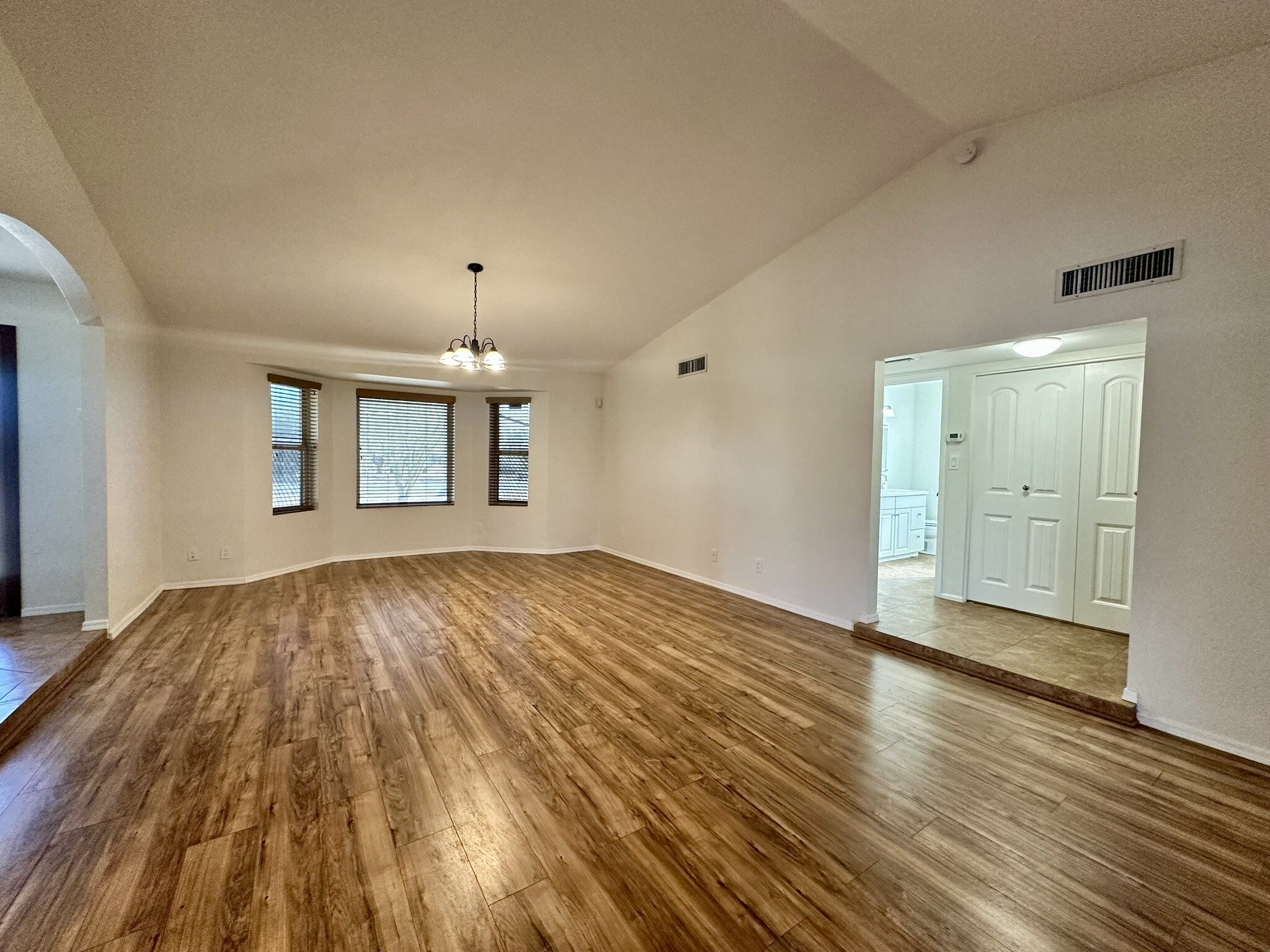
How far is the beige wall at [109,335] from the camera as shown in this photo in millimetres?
2281

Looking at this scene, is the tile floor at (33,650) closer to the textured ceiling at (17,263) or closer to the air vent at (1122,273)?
the textured ceiling at (17,263)

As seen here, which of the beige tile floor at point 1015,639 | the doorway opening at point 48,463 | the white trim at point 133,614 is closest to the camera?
the beige tile floor at point 1015,639

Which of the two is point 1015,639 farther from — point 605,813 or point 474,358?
point 474,358

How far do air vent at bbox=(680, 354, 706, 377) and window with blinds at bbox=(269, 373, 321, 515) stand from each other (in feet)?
14.2

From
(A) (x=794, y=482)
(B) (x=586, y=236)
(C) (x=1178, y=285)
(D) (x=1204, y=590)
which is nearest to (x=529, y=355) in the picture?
(B) (x=586, y=236)

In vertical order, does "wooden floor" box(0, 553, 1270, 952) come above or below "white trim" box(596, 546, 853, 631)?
below

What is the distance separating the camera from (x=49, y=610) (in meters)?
3.86

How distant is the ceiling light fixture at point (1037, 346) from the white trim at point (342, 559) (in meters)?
5.32

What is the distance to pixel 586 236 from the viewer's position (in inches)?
153

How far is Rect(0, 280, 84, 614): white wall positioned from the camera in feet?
12.3

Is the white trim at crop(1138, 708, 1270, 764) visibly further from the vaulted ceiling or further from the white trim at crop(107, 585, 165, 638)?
the white trim at crop(107, 585, 165, 638)

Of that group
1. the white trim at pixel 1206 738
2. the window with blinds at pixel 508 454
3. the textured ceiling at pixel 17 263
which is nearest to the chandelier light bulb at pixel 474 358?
the textured ceiling at pixel 17 263

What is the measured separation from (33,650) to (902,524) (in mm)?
8092

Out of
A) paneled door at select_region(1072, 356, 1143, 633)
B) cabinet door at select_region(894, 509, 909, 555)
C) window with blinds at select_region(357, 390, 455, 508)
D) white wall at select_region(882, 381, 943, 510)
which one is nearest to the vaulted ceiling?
paneled door at select_region(1072, 356, 1143, 633)
